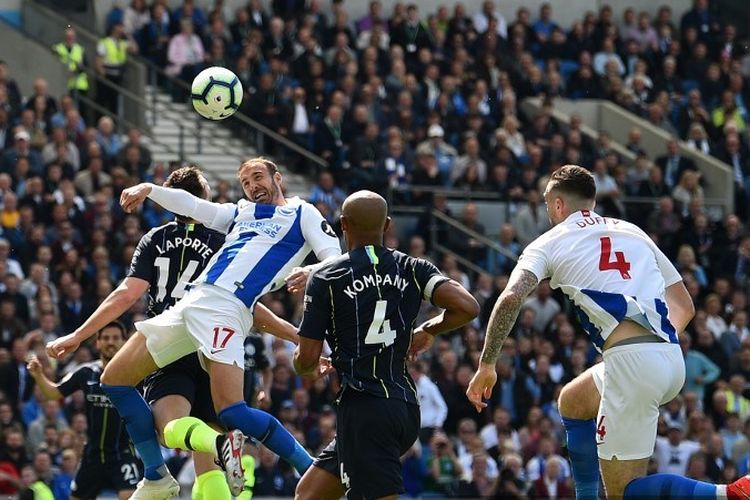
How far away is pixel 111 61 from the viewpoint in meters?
24.6

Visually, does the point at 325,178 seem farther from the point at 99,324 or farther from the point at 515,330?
the point at 99,324

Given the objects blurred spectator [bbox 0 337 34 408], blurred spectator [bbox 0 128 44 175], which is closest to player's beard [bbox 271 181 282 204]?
blurred spectator [bbox 0 337 34 408]

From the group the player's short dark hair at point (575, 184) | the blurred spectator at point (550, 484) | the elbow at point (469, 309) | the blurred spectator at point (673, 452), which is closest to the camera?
the elbow at point (469, 309)

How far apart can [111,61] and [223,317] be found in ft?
47.8

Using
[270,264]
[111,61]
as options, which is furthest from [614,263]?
[111,61]

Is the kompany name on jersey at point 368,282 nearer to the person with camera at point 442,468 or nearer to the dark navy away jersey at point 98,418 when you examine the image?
the dark navy away jersey at point 98,418

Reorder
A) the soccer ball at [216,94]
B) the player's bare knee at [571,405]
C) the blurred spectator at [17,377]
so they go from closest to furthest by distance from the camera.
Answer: the player's bare knee at [571,405] → the soccer ball at [216,94] → the blurred spectator at [17,377]

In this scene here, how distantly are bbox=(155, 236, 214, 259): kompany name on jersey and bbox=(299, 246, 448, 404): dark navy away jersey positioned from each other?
1954 mm

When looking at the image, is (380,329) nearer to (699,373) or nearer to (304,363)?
(304,363)

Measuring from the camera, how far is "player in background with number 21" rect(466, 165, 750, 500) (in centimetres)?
953

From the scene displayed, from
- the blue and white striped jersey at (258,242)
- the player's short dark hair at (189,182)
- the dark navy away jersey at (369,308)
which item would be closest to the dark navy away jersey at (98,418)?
the player's short dark hair at (189,182)

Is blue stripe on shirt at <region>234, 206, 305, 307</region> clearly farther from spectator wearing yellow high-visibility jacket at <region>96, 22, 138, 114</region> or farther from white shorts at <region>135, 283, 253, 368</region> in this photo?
spectator wearing yellow high-visibility jacket at <region>96, 22, 138, 114</region>

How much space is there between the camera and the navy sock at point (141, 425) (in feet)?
36.0

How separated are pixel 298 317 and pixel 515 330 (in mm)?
3336
